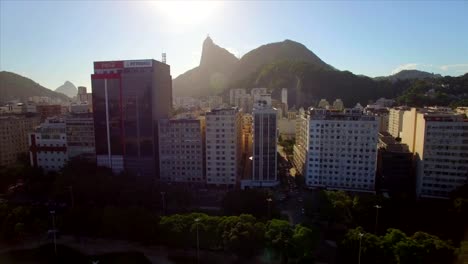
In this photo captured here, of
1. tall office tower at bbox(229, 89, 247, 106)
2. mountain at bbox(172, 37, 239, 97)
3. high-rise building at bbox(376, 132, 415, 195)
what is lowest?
high-rise building at bbox(376, 132, 415, 195)

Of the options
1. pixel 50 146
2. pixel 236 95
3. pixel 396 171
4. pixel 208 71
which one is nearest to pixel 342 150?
pixel 396 171

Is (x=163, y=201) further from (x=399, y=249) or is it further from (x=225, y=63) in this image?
(x=225, y=63)

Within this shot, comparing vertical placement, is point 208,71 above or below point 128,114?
above

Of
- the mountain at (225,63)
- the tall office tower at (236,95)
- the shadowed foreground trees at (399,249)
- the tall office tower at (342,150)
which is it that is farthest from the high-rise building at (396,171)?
the mountain at (225,63)

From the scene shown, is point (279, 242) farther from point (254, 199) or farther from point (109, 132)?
point (109, 132)

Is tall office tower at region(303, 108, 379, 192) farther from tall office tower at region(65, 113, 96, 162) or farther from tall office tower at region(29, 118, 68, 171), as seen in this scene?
tall office tower at region(29, 118, 68, 171)

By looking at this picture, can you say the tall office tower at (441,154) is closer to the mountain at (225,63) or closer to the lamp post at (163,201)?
the lamp post at (163,201)

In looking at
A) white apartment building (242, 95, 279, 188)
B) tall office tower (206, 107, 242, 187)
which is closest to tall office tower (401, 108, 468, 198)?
white apartment building (242, 95, 279, 188)
